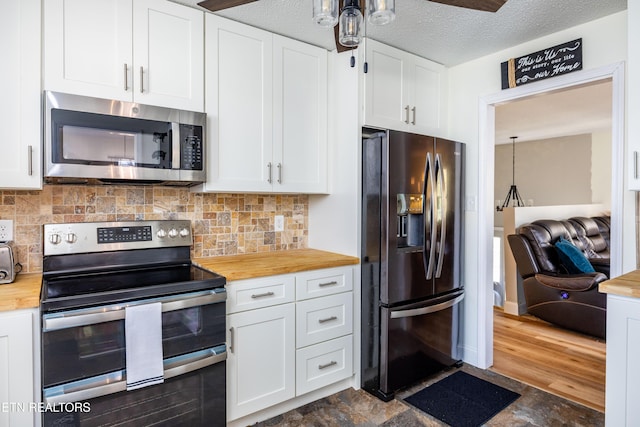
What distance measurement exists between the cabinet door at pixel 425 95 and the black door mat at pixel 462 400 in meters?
1.75

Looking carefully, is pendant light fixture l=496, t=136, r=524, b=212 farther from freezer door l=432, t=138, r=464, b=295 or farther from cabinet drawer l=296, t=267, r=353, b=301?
cabinet drawer l=296, t=267, r=353, b=301

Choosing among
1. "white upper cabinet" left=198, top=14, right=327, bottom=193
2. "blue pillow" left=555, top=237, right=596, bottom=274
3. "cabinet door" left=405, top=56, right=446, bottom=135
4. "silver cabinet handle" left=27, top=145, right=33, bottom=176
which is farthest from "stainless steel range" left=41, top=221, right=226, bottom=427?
"blue pillow" left=555, top=237, right=596, bottom=274

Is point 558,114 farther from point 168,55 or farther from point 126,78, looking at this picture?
point 126,78

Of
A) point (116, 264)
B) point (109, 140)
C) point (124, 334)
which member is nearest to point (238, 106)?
point (109, 140)

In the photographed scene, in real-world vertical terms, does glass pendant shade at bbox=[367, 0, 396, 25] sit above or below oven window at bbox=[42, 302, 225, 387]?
above

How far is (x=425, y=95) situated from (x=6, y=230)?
2.67 m

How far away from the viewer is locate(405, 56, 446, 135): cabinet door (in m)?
2.72

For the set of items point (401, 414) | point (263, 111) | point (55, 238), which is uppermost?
point (263, 111)

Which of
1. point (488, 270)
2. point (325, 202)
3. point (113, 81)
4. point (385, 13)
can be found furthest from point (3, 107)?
point (488, 270)

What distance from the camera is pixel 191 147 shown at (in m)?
2.02

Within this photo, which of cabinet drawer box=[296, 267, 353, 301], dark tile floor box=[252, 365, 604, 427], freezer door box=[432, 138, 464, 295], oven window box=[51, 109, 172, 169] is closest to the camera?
A: oven window box=[51, 109, 172, 169]

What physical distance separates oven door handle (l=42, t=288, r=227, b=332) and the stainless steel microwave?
61 centimetres

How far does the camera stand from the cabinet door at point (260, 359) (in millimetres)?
1963

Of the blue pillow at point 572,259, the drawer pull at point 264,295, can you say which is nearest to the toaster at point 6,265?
the drawer pull at point 264,295
